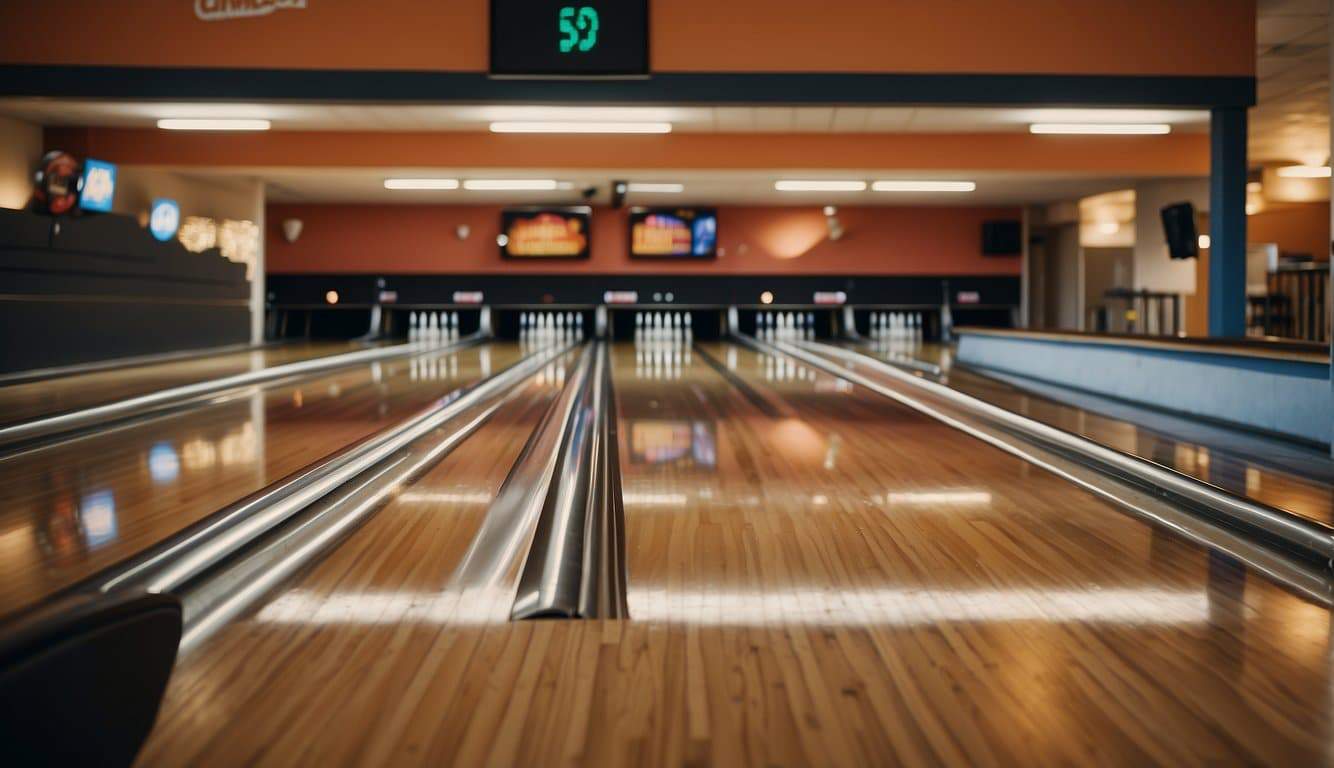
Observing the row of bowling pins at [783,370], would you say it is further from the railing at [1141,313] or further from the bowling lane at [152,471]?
the railing at [1141,313]

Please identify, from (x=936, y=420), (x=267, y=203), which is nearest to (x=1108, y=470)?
(x=936, y=420)

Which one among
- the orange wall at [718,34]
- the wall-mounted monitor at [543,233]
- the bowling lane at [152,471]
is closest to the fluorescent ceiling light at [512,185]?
the wall-mounted monitor at [543,233]

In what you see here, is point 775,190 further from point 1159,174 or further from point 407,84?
point 407,84

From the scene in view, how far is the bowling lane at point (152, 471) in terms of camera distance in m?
2.40

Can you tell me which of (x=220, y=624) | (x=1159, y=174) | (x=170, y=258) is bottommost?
(x=220, y=624)

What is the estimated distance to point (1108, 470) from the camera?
11.6 feet

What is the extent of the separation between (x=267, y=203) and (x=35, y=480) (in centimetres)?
1005

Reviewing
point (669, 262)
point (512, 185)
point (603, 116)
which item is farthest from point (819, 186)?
point (603, 116)

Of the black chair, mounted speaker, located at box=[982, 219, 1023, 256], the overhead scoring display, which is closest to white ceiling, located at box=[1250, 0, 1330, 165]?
mounted speaker, located at box=[982, 219, 1023, 256]

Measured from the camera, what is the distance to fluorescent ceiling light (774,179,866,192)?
10784mm

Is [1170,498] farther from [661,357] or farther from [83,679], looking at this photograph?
[661,357]

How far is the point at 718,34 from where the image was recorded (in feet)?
20.5

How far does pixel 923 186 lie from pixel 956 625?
9.63 metres

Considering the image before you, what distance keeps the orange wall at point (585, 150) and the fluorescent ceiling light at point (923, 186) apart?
7.17 ft
